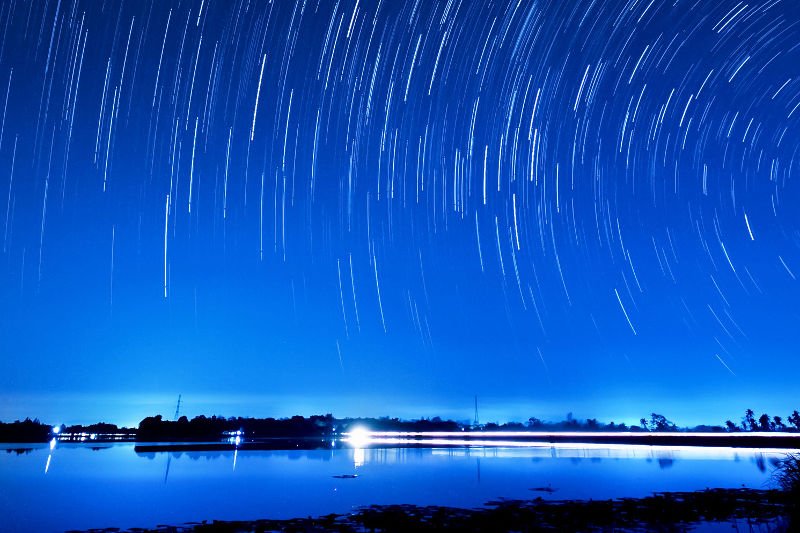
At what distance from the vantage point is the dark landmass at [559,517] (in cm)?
1764

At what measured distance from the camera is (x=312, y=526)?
18281mm

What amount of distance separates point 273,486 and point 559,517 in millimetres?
19760

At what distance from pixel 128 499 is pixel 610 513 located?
23.9m

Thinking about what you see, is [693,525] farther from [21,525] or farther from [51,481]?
[51,481]

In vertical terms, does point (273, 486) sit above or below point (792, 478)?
below

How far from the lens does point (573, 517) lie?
1922 centimetres

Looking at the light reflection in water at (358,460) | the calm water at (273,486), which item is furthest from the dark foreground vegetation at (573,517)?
the light reflection in water at (358,460)

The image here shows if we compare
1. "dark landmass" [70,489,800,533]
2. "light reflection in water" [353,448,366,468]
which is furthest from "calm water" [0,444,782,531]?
"dark landmass" [70,489,800,533]

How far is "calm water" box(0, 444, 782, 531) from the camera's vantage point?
75.3ft

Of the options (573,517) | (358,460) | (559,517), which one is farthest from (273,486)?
(358,460)

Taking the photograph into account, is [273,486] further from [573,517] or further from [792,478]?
[792,478]

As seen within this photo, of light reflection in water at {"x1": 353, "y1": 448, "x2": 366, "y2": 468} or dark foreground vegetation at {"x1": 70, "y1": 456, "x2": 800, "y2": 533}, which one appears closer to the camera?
dark foreground vegetation at {"x1": 70, "y1": 456, "x2": 800, "y2": 533}

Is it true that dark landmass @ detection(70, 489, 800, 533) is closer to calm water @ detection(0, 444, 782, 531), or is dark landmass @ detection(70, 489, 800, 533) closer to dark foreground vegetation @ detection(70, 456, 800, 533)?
dark foreground vegetation @ detection(70, 456, 800, 533)

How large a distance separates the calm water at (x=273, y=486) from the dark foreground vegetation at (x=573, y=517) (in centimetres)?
256
